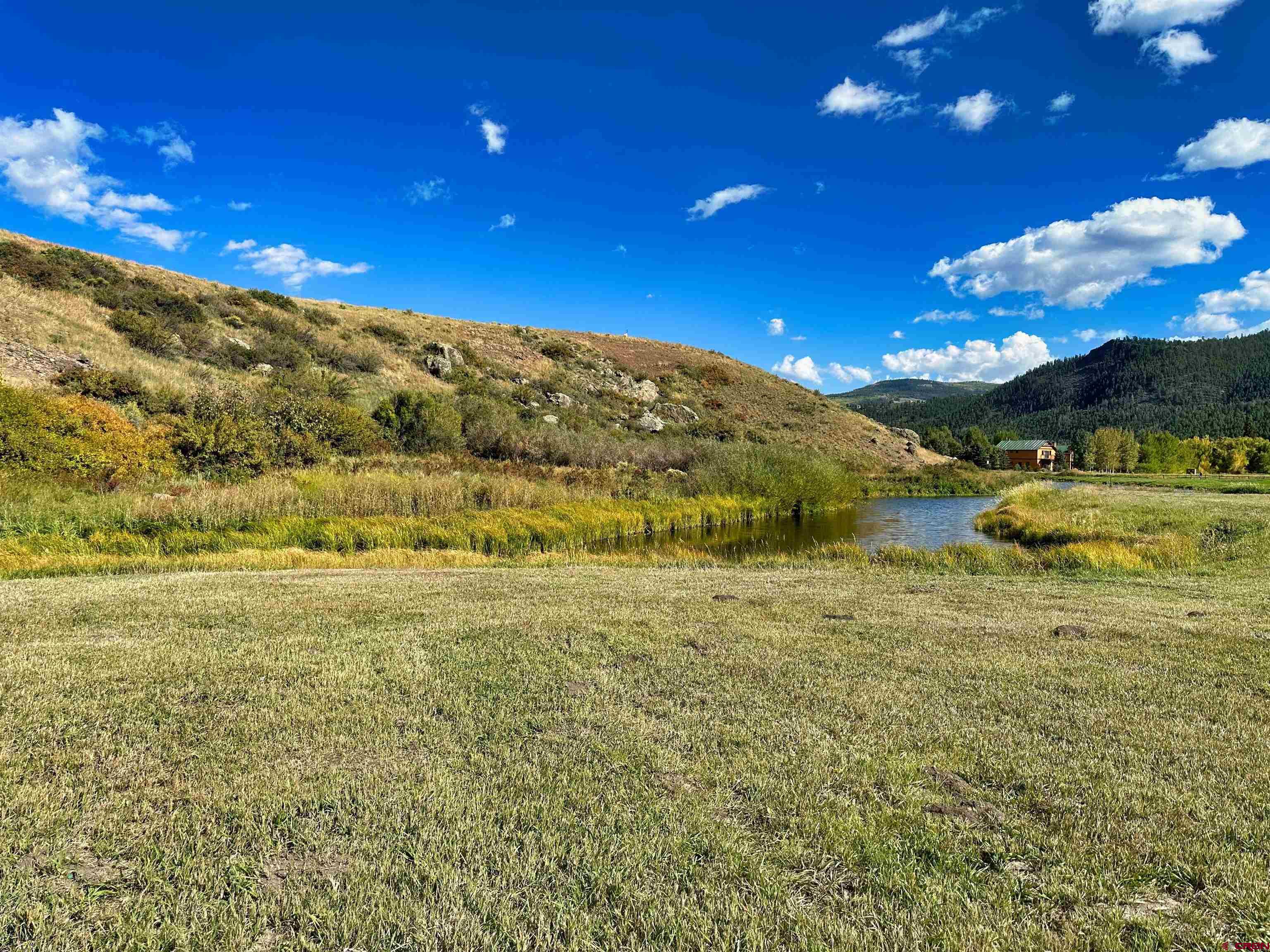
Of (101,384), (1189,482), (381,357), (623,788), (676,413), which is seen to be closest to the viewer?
(623,788)

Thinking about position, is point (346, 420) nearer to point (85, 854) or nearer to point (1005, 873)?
point (85, 854)

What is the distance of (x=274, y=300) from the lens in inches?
1976

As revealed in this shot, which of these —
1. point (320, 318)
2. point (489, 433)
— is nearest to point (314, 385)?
point (489, 433)

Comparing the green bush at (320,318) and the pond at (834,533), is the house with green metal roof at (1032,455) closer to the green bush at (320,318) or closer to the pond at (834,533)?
the pond at (834,533)

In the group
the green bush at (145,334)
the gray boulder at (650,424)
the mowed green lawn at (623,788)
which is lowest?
the mowed green lawn at (623,788)

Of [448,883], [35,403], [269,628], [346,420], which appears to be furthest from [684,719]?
[346,420]

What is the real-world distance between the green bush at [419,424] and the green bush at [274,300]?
77.0 feet

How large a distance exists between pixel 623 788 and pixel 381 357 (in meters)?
46.8

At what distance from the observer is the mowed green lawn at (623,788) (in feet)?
9.30

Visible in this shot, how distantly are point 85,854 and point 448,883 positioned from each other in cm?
191

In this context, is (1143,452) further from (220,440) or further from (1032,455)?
(220,440)

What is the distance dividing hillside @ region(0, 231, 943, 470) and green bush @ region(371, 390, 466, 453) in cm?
338

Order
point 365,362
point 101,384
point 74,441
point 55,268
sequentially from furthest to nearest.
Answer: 1. point 365,362
2. point 55,268
3. point 101,384
4. point 74,441

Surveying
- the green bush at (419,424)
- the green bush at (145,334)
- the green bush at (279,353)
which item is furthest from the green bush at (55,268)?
the green bush at (419,424)
